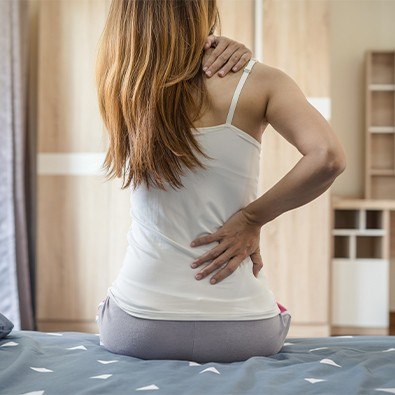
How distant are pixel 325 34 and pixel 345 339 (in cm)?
231

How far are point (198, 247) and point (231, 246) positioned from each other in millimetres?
65

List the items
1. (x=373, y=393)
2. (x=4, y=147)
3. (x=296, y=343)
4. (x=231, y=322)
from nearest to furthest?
1. (x=373, y=393)
2. (x=231, y=322)
3. (x=296, y=343)
4. (x=4, y=147)

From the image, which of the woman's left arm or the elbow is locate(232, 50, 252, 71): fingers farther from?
the elbow

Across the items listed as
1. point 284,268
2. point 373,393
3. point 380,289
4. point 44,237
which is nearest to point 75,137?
point 44,237

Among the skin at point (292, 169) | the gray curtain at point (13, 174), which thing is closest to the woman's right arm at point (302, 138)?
the skin at point (292, 169)

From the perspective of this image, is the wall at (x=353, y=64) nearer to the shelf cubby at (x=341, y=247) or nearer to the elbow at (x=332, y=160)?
the shelf cubby at (x=341, y=247)

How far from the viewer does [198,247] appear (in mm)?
1261

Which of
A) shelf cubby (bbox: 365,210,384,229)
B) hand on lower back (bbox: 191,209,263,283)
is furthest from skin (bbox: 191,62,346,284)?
shelf cubby (bbox: 365,210,384,229)

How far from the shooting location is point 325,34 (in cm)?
341

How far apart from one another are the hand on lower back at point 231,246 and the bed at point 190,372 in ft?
0.57

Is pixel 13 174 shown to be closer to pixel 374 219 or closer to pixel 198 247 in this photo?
pixel 374 219

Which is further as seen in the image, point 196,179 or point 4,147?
point 4,147

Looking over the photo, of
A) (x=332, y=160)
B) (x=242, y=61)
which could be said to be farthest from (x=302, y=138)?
(x=242, y=61)

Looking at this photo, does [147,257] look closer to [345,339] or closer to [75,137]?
[345,339]
